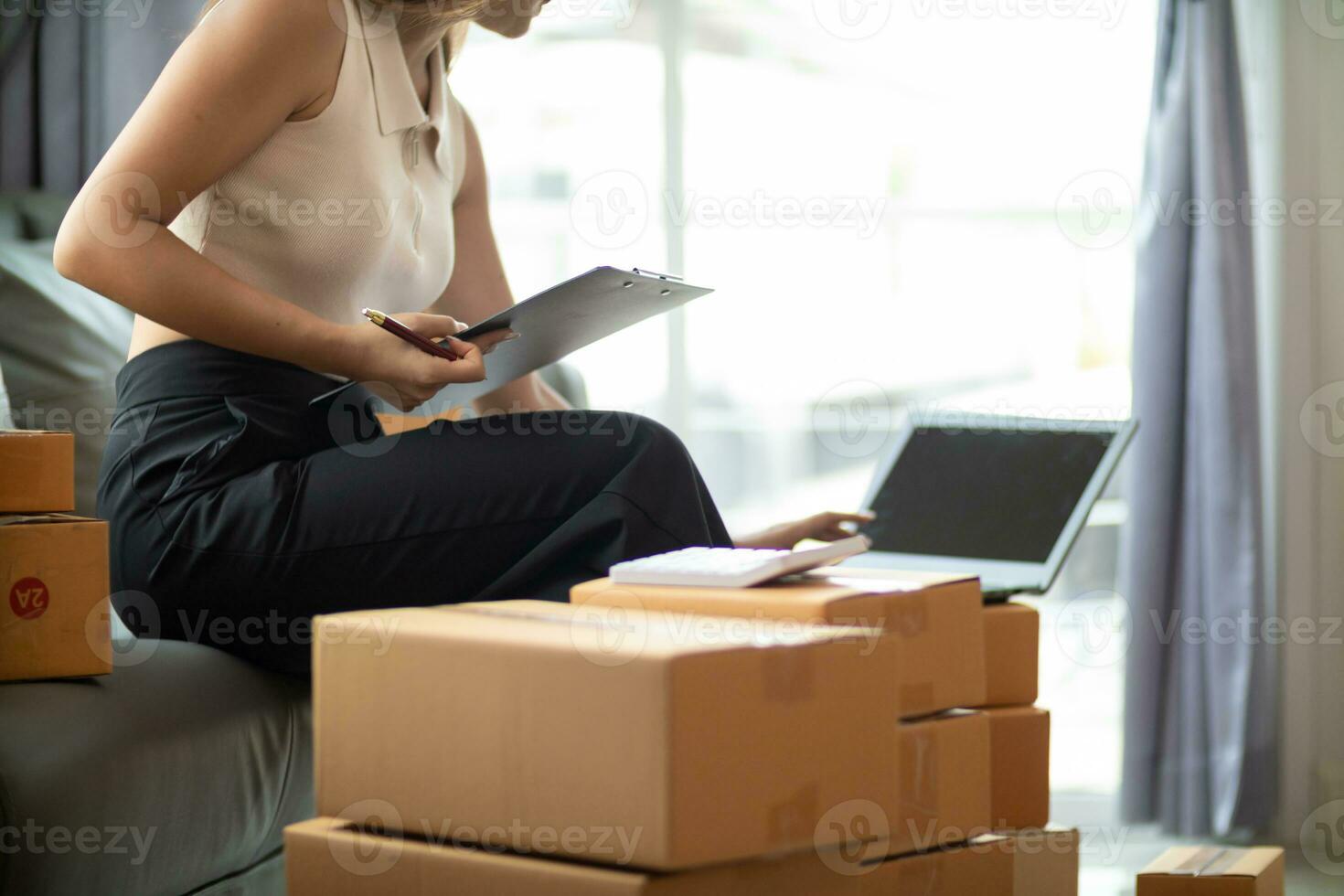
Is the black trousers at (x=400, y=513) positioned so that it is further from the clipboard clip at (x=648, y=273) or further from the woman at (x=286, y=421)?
the clipboard clip at (x=648, y=273)

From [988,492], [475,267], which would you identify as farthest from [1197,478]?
[475,267]

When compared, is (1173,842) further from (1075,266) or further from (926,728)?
(926,728)

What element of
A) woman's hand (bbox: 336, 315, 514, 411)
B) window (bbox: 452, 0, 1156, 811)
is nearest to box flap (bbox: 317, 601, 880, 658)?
woman's hand (bbox: 336, 315, 514, 411)

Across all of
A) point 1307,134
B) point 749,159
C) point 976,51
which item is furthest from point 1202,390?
point 749,159

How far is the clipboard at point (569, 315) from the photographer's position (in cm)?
110

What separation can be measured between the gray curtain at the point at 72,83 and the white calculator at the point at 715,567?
1706 millimetres

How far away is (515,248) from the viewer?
2727 mm

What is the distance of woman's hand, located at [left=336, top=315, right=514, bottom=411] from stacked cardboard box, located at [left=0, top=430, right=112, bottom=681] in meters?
0.25

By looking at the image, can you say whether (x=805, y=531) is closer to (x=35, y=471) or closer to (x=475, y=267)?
(x=475, y=267)

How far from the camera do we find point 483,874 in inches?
33.1

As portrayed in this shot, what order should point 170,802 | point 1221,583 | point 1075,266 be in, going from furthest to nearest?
point 1075,266, point 1221,583, point 170,802

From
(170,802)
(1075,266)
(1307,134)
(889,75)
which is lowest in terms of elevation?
(170,802)

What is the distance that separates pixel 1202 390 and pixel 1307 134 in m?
0.50

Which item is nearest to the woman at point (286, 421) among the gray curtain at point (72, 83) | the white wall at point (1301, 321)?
the gray curtain at point (72, 83)
